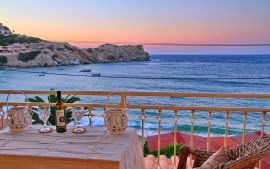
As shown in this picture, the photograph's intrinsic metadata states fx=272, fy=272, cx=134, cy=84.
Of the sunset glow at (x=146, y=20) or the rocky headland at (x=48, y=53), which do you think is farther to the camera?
the sunset glow at (x=146, y=20)

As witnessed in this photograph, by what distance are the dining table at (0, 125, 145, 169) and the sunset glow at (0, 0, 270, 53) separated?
494cm

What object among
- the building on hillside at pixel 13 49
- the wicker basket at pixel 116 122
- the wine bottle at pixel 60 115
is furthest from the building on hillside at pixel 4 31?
the wicker basket at pixel 116 122

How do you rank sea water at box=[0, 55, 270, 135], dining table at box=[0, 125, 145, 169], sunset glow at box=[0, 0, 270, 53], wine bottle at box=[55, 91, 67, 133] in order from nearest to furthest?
dining table at box=[0, 125, 145, 169] → wine bottle at box=[55, 91, 67, 133] → sea water at box=[0, 55, 270, 135] → sunset glow at box=[0, 0, 270, 53]

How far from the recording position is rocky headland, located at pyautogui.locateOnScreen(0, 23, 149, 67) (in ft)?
17.6

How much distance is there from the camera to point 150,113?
38.3 ft

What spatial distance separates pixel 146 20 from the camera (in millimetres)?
8750

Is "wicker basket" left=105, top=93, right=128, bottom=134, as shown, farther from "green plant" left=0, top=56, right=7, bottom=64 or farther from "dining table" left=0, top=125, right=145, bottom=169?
"green plant" left=0, top=56, right=7, bottom=64

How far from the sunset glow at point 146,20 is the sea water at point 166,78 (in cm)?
74

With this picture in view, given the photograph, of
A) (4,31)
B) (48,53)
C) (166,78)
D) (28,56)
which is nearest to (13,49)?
(28,56)

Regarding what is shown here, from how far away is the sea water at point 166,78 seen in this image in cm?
625

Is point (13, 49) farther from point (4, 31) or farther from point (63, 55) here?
point (63, 55)

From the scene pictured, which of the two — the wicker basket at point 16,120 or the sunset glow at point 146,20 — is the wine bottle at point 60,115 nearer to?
the wicker basket at point 16,120

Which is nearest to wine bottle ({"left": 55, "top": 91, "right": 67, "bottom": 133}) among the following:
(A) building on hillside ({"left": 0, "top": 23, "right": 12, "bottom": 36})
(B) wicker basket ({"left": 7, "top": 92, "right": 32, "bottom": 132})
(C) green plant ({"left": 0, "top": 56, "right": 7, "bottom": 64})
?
(B) wicker basket ({"left": 7, "top": 92, "right": 32, "bottom": 132})

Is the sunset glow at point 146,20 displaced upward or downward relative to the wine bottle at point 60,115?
upward
